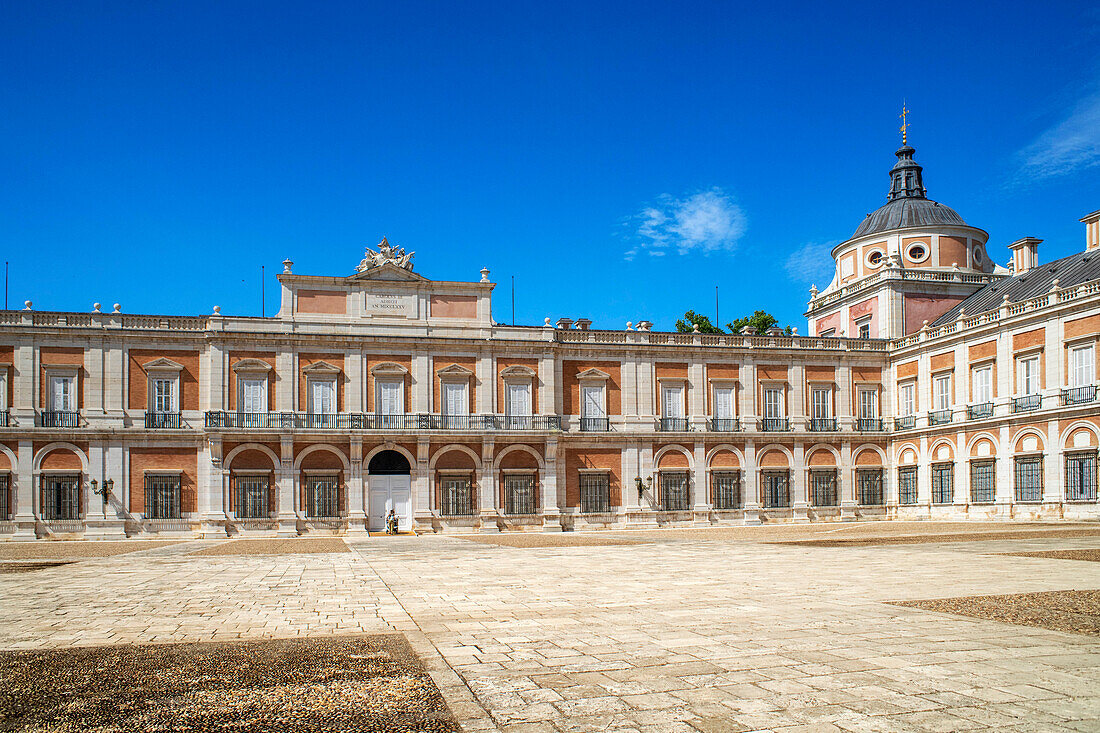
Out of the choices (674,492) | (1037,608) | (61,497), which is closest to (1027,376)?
(674,492)

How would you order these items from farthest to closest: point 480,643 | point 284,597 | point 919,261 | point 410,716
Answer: point 919,261, point 284,597, point 480,643, point 410,716

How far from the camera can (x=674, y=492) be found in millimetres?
40531

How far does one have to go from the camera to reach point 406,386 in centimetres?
3816

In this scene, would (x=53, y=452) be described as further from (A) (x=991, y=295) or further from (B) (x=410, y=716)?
(A) (x=991, y=295)

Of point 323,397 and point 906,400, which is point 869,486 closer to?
point 906,400

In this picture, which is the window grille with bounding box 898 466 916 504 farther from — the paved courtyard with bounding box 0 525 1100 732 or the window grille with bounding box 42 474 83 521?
the window grille with bounding box 42 474 83 521

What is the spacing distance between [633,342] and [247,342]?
626 inches

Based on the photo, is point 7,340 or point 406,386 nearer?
point 7,340

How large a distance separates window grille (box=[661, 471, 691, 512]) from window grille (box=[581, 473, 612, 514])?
2401 millimetres

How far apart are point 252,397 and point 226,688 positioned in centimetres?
3063

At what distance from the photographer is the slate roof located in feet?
117

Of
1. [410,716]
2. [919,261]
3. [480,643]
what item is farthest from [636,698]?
[919,261]

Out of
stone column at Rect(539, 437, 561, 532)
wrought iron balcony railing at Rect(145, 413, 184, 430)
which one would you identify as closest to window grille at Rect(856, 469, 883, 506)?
stone column at Rect(539, 437, 561, 532)

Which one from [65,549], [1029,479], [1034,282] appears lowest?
[65,549]
